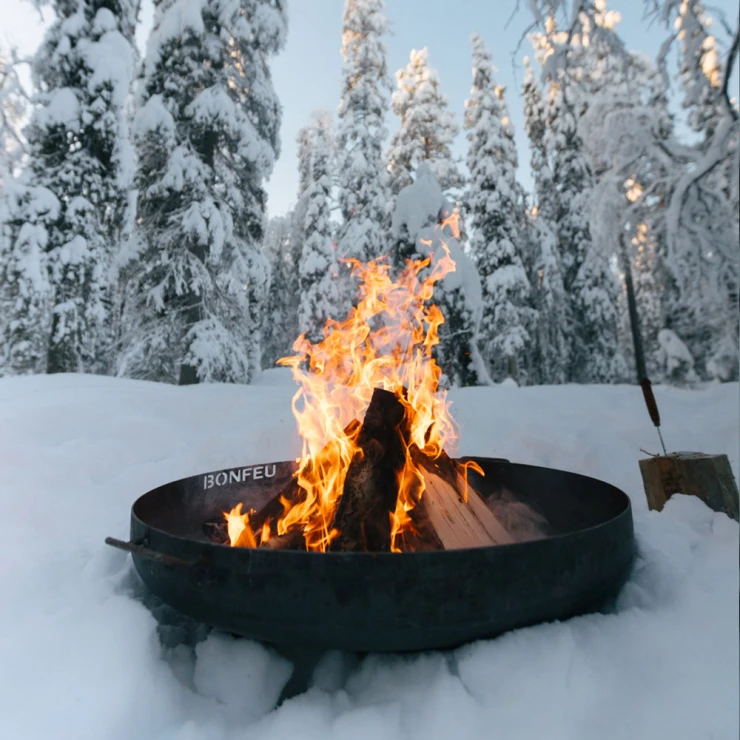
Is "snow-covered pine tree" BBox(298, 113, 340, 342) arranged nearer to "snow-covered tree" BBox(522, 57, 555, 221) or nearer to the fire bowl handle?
"snow-covered tree" BBox(522, 57, 555, 221)

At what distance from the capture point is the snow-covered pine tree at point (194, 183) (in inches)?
523

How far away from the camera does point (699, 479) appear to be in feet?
10.9

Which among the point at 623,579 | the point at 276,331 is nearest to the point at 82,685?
the point at 623,579

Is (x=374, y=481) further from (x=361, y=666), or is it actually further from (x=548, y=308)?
(x=548, y=308)

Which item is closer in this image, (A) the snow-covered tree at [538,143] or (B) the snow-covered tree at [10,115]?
(B) the snow-covered tree at [10,115]

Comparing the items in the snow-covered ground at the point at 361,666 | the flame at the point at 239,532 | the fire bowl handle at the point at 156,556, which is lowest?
the snow-covered ground at the point at 361,666

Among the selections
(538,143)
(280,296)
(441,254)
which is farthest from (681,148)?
(280,296)

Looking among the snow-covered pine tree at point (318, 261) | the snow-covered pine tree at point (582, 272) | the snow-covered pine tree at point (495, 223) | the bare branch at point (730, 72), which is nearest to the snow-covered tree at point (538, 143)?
the snow-covered pine tree at point (582, 272)

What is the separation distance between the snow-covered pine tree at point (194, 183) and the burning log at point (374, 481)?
11262 millimetres

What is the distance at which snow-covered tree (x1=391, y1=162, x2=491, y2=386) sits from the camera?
14297mm

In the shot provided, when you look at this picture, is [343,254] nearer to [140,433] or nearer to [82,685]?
[140,433]

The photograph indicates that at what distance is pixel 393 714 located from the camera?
1.81 m

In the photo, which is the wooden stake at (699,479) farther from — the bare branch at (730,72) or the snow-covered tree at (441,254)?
the snow-covered tree at (441,254)

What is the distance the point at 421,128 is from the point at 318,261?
9.36 metres
